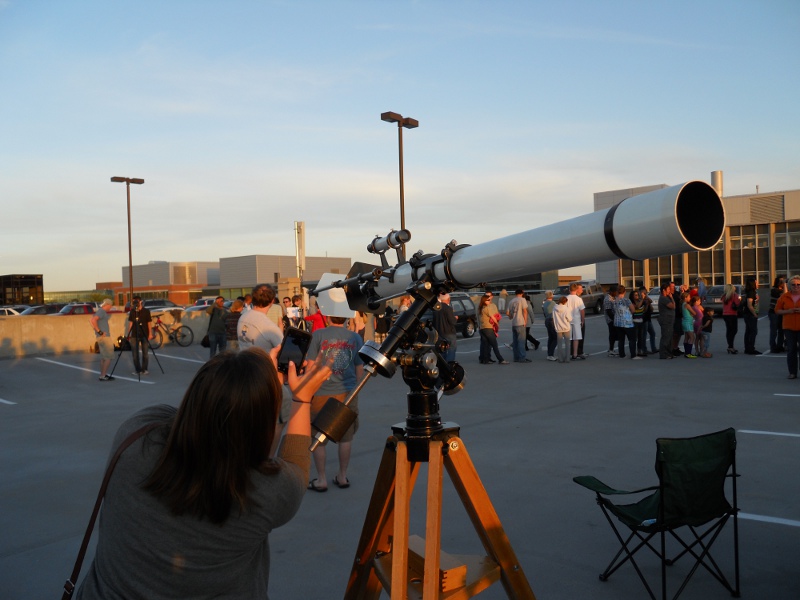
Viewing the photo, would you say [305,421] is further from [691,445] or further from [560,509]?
[560,509]

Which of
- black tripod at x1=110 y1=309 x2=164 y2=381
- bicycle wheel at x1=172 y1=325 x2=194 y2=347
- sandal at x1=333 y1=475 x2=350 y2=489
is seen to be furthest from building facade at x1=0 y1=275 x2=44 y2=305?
sandal at x1=333 y1=475 x2=350 y2=489

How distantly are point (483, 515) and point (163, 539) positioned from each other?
134 cm

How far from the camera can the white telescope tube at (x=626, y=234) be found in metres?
2.14

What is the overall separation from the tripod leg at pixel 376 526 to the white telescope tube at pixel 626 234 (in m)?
0.95

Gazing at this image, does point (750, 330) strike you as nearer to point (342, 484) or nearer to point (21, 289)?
point (342, 484)

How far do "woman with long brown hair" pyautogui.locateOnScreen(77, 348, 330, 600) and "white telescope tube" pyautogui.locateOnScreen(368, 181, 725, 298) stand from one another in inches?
41.4

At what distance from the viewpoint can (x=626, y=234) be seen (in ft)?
7.23

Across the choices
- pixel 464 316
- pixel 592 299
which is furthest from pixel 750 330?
pixel 592 299

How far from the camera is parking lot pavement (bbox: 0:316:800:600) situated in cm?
435

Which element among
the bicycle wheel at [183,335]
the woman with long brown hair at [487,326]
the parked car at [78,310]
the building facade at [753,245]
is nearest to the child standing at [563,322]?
the woman with long brown hair at [487,326]

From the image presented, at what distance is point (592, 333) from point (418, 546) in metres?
21.5

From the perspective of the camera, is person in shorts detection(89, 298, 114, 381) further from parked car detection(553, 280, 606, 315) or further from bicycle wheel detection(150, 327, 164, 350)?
parked car detection(553, 280, 606, 315)

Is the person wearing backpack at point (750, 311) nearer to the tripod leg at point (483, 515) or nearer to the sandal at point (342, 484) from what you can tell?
the sandal at point (342, 484)

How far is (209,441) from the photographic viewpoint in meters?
1.91
